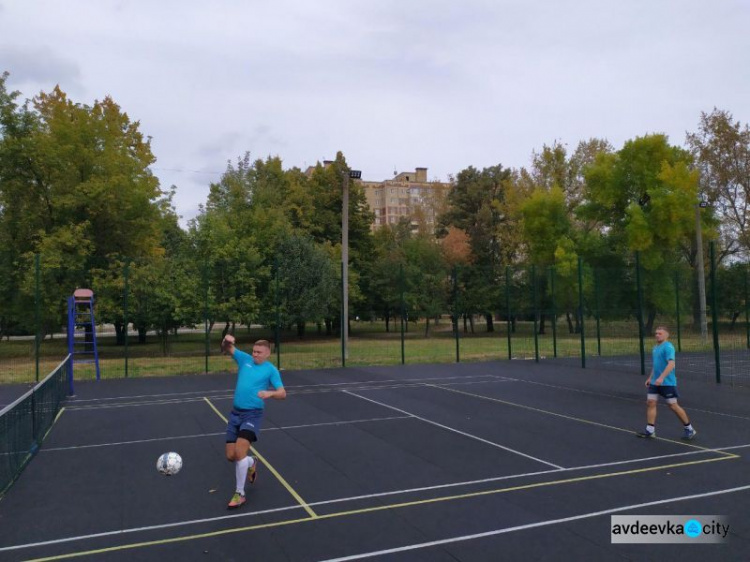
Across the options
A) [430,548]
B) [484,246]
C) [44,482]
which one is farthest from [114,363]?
[484,246]

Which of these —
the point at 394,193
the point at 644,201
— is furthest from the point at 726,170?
the point at 394,193

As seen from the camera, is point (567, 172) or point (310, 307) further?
point (567, 172)

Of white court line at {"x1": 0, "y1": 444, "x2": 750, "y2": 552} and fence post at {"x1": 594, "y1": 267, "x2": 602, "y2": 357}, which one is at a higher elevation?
fence post at {"x1": 594, "y1": 267, "x2": 602, "y2": 357}

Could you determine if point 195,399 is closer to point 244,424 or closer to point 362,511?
point 244,424

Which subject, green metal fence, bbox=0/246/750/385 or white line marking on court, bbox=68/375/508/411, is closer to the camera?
white line marking on court, bbox=68/375/508/411

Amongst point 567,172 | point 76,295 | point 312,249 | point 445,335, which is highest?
point 567,172

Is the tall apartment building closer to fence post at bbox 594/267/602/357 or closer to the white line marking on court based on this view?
fence post at bbox 594/267/602/357

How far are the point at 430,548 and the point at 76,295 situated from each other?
1590 centimetres

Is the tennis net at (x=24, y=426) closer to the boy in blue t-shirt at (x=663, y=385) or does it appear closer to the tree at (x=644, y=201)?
the boy in blue t-shirt at (x=663, y=385)

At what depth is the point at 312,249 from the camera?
1320 inches

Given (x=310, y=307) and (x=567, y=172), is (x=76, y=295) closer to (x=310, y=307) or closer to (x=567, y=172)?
(x=310, y=307)

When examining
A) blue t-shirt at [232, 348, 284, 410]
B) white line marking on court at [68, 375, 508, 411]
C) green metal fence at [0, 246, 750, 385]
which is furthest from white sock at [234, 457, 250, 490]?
green metal fence at [0, 246, 750, 385]

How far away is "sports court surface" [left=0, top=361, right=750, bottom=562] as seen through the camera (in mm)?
5324

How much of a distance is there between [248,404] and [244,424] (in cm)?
23
